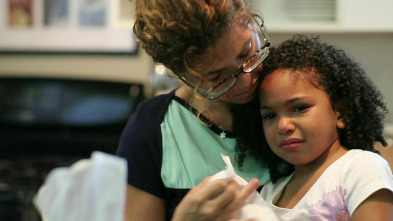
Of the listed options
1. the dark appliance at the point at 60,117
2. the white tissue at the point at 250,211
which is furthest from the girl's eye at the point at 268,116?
the dark appliance at the point at 60,117

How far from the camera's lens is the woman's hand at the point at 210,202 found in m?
0.90

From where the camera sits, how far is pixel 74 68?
294 centimetres

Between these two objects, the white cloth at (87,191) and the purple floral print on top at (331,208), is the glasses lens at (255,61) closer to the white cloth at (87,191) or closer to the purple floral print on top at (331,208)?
the purple floral print on top at (331,208)

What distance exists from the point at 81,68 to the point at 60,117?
0.33m

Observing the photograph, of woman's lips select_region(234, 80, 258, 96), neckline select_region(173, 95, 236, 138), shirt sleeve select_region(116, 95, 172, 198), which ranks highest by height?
woman's lips select_region(234, 80, 258, 96)

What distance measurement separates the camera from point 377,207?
39.2 inches

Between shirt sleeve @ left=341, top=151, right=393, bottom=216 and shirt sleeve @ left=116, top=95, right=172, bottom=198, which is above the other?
shirt sleeve @ left=341, top=151, right=393, bottom=216

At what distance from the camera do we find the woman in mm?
1050

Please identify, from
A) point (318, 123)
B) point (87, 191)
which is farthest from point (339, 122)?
point (87, 191)

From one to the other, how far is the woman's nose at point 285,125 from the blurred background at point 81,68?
1128 mm

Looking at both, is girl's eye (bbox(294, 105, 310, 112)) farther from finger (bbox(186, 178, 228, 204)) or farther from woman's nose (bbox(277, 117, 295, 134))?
finger (bbox(186, 178, 228, 204))

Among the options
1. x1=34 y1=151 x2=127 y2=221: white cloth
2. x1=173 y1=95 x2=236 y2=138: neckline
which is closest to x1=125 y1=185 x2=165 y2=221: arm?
x1=173 y1=95 x2=236 y2=138: neckline

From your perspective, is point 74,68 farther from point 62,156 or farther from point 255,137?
point 255,137

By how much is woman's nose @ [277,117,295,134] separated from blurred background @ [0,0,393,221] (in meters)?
1.13
